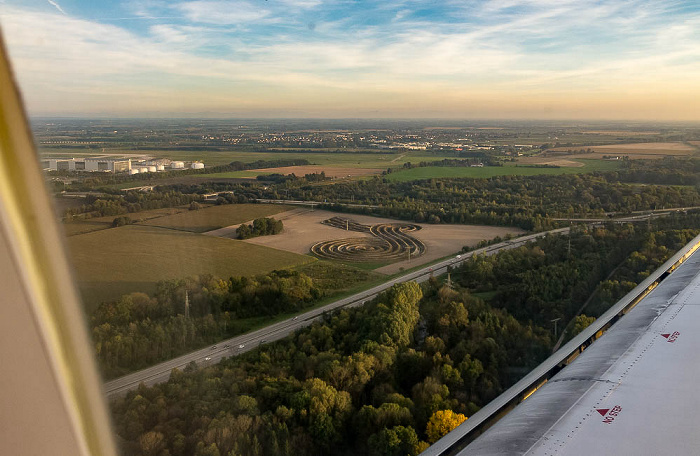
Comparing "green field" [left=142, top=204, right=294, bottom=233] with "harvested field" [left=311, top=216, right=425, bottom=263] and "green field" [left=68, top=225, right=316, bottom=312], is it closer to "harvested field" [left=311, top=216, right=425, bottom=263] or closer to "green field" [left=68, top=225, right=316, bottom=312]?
"green field" [left=68, top=225, right=316, bottom=312]

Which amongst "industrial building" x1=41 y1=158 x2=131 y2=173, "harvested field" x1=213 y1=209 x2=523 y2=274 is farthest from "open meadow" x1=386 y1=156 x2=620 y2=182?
"industrial building" x1=41 y1=158 x2=131 y2=173

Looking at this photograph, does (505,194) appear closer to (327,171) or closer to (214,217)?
(327,171)

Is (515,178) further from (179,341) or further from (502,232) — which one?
(179,341)

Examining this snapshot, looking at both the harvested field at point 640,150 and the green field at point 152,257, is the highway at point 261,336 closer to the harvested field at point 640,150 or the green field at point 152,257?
the green field at point 152,257

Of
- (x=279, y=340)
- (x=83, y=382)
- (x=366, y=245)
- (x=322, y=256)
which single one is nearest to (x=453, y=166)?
(x=366, y=245)

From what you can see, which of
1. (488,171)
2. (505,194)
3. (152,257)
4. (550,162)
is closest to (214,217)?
(152,257)
